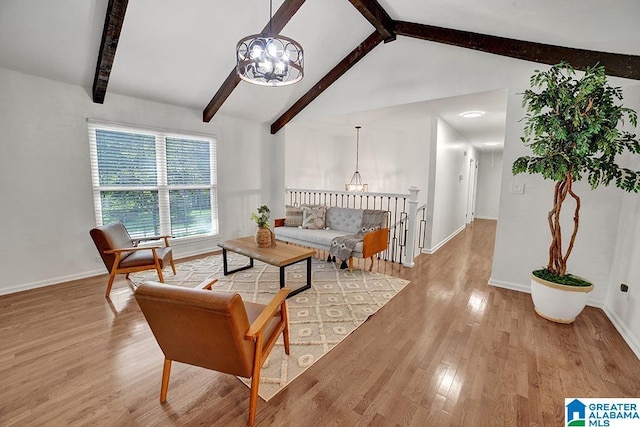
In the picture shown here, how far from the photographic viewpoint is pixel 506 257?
3.48 metres

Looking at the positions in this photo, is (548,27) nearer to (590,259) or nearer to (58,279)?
(590,259)

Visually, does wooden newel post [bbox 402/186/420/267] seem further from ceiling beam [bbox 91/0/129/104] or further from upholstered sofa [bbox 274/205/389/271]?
ceiling beam [bbox 91/0/129/104]

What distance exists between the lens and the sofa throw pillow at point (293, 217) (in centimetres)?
503

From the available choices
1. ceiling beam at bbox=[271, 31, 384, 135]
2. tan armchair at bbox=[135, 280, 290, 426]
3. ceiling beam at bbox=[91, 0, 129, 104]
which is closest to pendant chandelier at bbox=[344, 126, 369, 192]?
ceiling beam at bbox=[271, 31, 384, 135]

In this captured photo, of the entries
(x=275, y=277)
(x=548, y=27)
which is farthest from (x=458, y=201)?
(x=275, y=277)

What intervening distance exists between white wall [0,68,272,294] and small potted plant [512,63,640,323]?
500cm

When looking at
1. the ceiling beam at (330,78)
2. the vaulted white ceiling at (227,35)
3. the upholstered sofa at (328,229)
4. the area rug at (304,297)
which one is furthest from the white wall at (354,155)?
the area rug at (304,297)

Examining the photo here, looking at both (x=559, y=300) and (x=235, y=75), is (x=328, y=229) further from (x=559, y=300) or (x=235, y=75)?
(x=559, y=300)

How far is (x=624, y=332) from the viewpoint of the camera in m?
2.42

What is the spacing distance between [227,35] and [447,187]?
470 cm

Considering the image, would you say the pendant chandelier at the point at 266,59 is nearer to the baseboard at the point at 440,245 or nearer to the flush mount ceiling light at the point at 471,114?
the flush mount ceiling light at the point at 471,114

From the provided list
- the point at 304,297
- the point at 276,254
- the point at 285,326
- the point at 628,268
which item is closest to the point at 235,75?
the point at 276,254

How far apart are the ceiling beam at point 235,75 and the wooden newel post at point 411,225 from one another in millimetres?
2791

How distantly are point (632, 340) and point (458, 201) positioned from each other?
4.75 m
